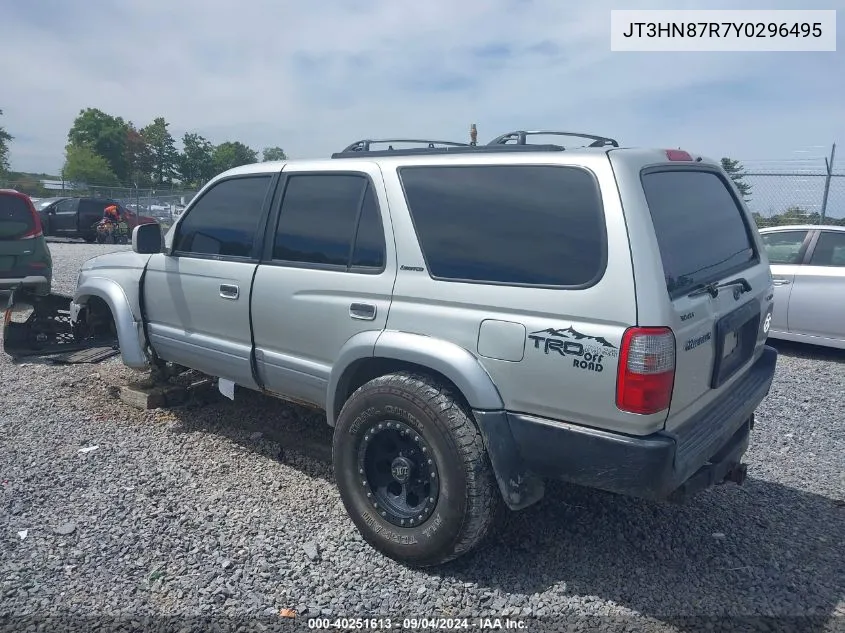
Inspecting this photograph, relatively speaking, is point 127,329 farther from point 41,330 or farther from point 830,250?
point 830,250

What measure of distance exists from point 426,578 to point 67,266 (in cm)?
1387

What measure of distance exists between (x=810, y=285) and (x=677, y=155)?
16.4ft

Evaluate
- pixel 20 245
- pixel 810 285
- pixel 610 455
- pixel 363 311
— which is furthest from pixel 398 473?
pixel 20 245

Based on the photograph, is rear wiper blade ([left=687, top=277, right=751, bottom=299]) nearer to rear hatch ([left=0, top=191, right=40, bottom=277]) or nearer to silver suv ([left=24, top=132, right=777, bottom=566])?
silver suv ([left=24, top=132, right=777, bottom=566])

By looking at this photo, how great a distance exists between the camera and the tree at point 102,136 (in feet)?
225

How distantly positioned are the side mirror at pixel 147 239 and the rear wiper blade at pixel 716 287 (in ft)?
11.4

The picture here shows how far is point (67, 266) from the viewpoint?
1410cm

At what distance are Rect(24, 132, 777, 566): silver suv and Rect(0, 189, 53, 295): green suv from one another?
21.0 ft

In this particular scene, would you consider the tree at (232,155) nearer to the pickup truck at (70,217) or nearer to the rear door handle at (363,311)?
the pickup truck at (70,217)

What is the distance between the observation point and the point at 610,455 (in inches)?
98.9

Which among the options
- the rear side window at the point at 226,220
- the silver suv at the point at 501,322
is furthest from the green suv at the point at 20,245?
the silver suv at the point at 501,322

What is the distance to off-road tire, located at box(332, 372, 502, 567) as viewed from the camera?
109 inches

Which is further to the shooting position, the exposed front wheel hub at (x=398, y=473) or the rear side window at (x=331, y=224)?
the rear side window at (x=331, y=224)

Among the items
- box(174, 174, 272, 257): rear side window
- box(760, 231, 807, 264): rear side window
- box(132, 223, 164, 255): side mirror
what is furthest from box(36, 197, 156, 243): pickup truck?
box(760, 231, 807, 264): rear side window
